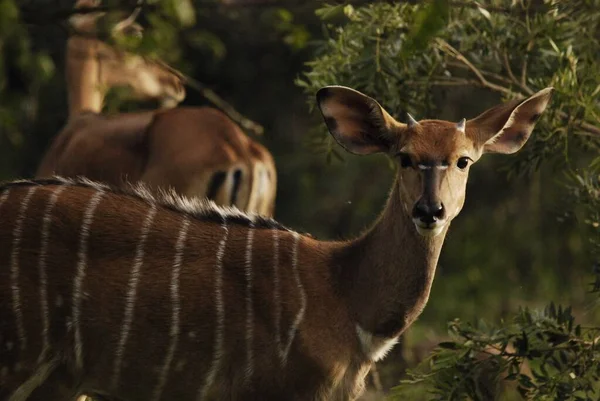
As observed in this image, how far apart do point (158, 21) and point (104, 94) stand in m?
4.93

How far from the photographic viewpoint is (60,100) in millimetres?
11812

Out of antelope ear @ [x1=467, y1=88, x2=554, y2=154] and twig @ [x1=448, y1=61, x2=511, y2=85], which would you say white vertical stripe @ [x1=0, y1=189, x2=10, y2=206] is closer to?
antelope ear @ [x1=467, y1=88, x2=554, y2=154]

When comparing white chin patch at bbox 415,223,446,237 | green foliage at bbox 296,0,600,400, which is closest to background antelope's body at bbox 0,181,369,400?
white chin patch at bbox 415,223,446,237

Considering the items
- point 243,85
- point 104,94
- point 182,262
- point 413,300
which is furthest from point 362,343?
point 243,85

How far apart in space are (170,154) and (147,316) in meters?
3.27

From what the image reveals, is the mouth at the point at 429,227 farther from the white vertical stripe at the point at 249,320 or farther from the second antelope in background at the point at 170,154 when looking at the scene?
the second antelope in background at the point at 170,154

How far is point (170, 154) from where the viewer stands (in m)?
7.70

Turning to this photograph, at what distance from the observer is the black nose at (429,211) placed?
14.1 ft

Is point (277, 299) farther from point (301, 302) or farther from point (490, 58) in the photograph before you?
point (490, 58)

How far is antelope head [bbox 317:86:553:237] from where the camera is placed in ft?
14.4

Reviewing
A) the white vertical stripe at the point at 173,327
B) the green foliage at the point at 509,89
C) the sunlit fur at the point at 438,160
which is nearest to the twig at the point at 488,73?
the green foliage at the point at 509,89

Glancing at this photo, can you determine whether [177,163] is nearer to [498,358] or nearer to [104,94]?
[104,94]

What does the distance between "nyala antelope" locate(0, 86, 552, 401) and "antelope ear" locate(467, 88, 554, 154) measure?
0.07ft

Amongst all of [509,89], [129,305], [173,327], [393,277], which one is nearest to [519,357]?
[393,277]
